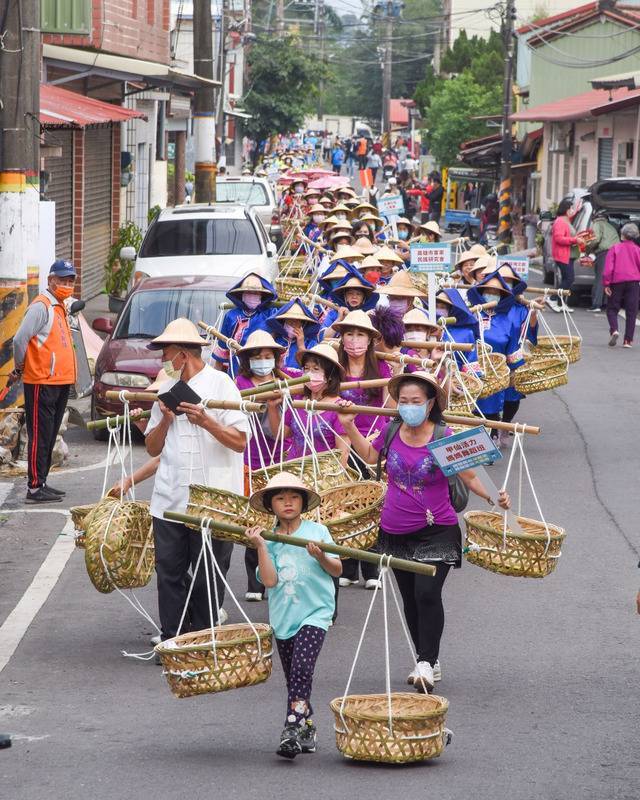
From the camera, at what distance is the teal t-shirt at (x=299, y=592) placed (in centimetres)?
681

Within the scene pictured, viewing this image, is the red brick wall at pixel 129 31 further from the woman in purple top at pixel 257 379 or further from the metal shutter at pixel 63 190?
the woman in purple top at pixel 257 379

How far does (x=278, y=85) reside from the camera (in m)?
59.4

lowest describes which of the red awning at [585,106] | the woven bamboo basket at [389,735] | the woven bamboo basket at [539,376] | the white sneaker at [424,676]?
the white sneaker at [424,676]

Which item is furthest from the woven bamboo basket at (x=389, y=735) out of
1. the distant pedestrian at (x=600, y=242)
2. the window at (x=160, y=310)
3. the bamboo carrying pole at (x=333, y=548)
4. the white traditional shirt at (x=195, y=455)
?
the distant pedestrian at (x=600, y=242)

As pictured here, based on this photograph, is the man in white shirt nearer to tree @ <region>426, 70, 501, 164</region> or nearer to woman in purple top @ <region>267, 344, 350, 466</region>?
woman in purple top @ <region>267, 344, 350, 466</region>

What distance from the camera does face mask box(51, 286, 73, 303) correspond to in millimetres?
12211

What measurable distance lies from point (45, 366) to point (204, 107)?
1583 cm

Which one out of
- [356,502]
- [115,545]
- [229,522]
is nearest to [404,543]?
[356,502]

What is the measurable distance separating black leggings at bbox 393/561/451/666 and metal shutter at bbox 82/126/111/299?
748 inches

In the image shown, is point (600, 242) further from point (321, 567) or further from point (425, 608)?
point (321, 567)

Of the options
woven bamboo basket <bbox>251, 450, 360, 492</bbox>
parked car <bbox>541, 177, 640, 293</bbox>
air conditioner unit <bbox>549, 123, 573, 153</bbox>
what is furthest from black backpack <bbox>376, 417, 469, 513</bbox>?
air conditioner unit <bbox>549, 123, 573, 153</bbox>

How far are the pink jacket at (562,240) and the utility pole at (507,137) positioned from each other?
12987mm

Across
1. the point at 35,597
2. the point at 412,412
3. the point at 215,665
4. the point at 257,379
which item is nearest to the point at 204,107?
the point at 35,597

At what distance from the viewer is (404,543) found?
25.4ft
